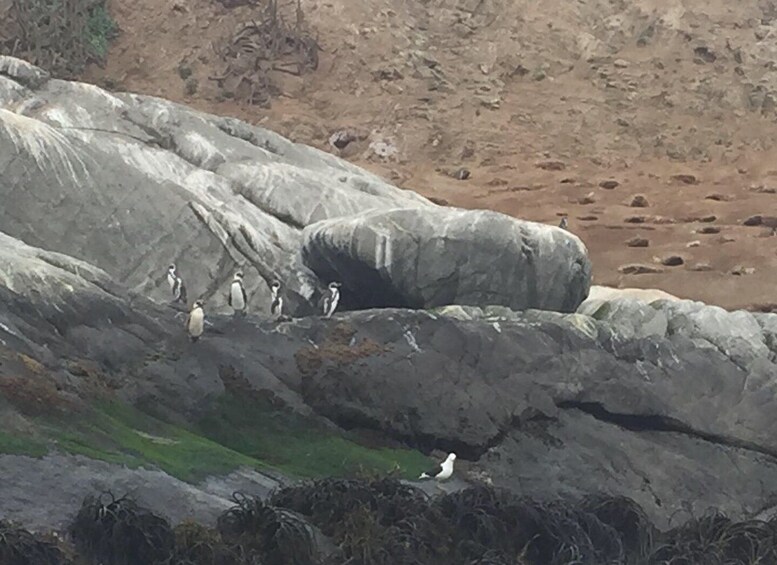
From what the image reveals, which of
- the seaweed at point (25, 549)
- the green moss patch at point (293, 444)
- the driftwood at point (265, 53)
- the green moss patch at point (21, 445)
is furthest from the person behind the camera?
the driftwood at point (265, 53)

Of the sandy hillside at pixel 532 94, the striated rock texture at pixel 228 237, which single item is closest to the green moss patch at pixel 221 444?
the striated rock texture at pixel 228 237

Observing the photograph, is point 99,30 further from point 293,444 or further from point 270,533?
point 270,533

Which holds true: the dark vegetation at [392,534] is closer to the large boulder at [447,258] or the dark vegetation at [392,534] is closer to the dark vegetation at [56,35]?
the large boulder at [447,258]

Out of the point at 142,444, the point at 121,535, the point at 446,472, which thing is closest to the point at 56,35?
the point at 446,472

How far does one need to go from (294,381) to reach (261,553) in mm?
6240

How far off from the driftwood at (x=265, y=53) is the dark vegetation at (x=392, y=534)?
28.5 meters

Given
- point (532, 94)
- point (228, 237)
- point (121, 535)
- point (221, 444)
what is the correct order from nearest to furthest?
point (121, 535) → point (221, 444) → point (228, 237) → point (532, 94)

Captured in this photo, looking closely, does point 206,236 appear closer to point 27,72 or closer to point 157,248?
point 157,248

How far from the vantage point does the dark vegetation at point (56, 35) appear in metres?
43.4

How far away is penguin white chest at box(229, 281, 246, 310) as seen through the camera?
22406mm

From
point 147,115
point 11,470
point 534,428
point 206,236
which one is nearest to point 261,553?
point 11,470

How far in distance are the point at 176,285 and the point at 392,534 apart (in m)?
9.19

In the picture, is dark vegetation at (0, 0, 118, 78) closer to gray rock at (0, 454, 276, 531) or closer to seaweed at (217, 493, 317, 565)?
gray rock at (0, 454, 276, 531)

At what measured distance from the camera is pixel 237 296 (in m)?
22.4
